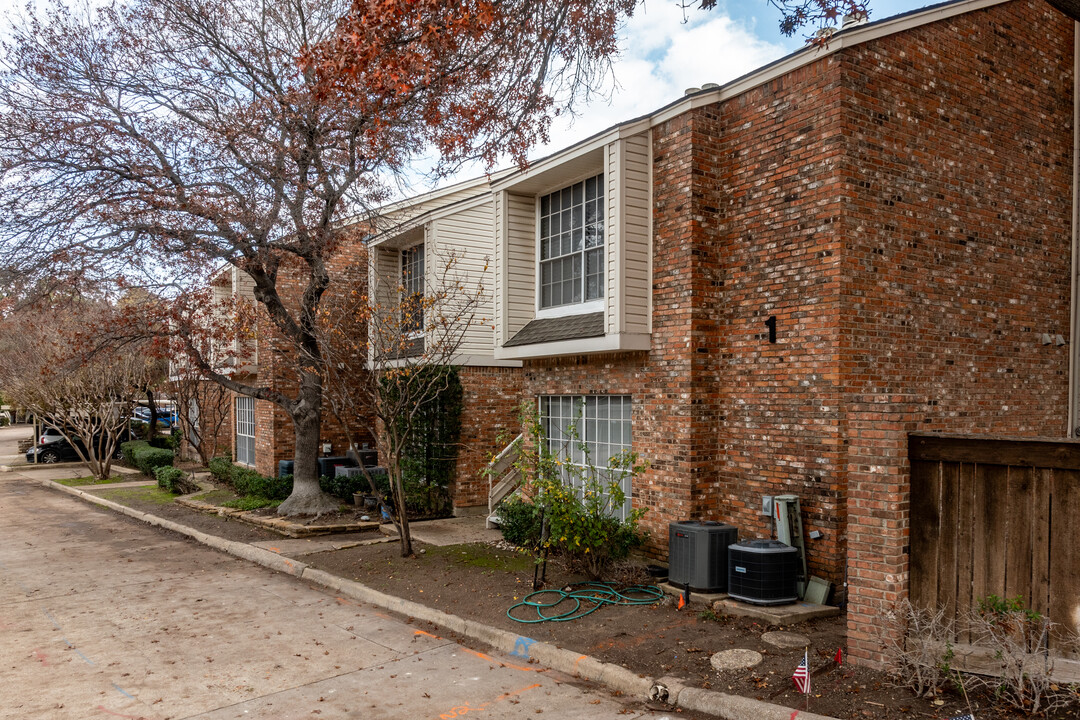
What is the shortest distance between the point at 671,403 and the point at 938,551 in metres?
4.42

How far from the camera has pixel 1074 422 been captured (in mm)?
11250

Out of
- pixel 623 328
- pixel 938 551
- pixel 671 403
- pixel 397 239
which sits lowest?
pixel 938 551

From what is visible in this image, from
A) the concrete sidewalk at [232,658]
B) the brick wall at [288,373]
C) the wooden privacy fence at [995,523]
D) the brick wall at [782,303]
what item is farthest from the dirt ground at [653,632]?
the brick wall at [288,373]

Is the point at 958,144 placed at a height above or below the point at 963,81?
below

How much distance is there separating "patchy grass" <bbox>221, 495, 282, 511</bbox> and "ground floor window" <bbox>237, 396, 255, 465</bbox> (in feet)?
18.9

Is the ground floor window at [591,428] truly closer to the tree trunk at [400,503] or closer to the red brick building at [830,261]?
the red brick building at [830,261]

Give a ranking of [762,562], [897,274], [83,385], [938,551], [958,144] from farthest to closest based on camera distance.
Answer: [83,385] < [958,144] < [897,274] < [762,562] < [938,551]

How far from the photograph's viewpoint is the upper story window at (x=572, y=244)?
471 inches

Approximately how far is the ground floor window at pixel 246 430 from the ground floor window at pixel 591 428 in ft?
44.1

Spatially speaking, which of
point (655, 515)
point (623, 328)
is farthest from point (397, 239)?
point (655, 515)

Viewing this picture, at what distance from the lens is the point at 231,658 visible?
7520mm

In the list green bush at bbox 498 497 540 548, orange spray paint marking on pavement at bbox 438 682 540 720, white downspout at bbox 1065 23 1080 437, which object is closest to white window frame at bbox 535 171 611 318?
green bush at bbox 498 497 540 548

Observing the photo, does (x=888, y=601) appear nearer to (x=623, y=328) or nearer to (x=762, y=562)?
(x=762, y=562)

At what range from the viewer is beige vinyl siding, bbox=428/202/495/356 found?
15977 millimetres
